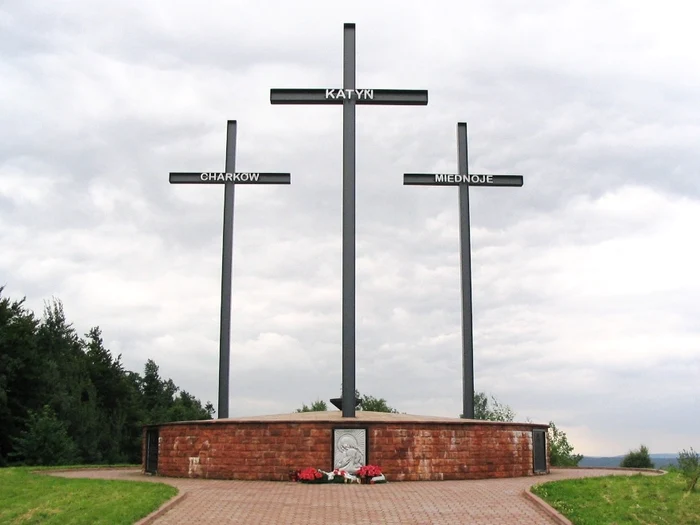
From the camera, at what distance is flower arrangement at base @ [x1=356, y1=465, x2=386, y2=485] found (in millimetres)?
18562

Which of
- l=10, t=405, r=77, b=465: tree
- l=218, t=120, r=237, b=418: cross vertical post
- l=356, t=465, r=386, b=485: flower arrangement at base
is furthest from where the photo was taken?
l=10, t=405, r=77, b=465: tree

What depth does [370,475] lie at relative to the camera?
732 inches

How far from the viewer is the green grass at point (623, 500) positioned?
13305 millimetres

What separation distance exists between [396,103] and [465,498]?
35.3ft

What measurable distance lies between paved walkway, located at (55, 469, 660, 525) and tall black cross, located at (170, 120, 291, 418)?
5582 millimetres

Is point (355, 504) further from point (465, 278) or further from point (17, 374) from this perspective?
point (17, 374)

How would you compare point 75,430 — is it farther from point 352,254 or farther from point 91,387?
point 352,254

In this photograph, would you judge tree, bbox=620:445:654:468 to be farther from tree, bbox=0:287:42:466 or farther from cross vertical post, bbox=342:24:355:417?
tree, bbox=0:287:42:466

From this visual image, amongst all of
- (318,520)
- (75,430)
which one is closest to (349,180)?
(318,520)

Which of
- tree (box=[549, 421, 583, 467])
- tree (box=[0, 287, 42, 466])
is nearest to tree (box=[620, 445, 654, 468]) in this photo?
tree (box=[549, 421, 583, 467])

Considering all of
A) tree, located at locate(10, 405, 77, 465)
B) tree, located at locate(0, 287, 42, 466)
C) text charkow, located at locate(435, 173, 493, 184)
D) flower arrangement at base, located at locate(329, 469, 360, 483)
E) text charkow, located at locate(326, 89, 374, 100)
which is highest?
text charkow, located at locate(326, 89, 374, 100)

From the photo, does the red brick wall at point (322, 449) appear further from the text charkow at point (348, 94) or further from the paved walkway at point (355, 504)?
the text charkow at point (348, 94)

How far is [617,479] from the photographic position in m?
17.7

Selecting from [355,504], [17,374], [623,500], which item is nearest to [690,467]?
A: [623,500]
